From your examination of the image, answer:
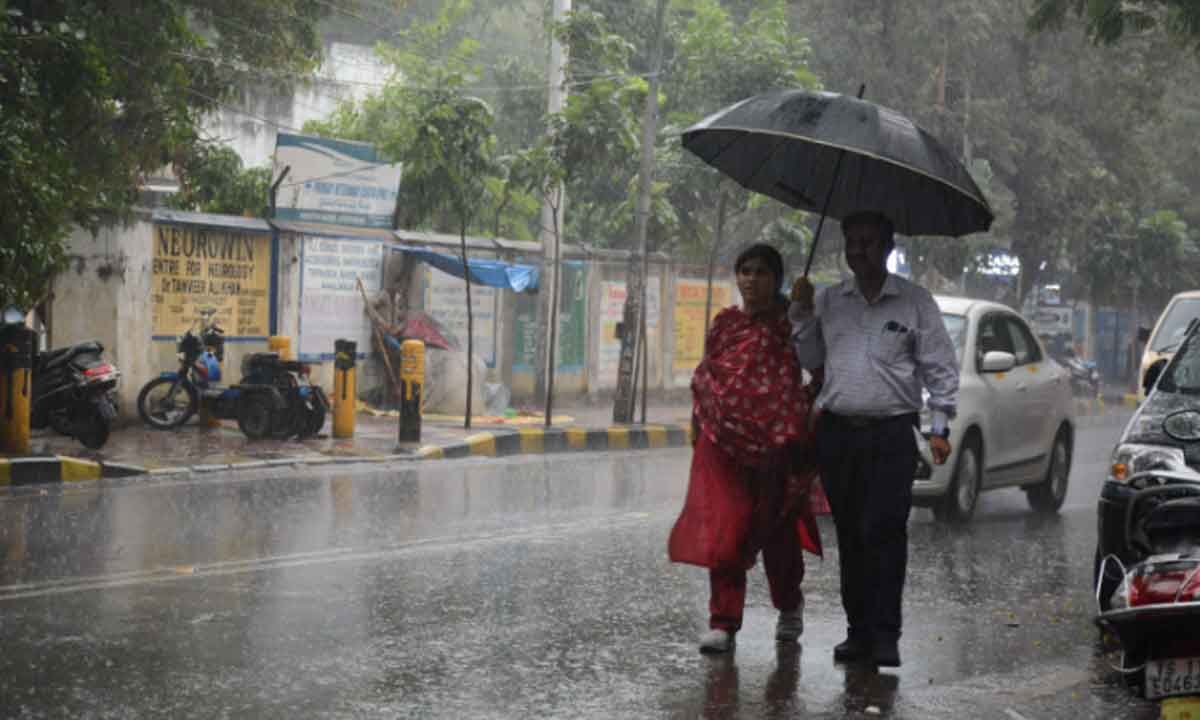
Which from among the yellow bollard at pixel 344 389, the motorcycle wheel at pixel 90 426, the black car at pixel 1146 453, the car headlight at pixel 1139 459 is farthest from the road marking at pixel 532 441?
the car headlight at pixel 1139 459

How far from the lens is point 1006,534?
38.5 feet

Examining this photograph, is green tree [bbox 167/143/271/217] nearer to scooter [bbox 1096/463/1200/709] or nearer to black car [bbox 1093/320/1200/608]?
black car [bbox 1093/320/1200/608]

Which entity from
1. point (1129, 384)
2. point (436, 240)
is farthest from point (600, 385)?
point (1129, 384)

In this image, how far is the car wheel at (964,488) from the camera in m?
12.1

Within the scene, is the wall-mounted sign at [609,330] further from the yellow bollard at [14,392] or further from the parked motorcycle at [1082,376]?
the parked motorcycle at [1082,376]

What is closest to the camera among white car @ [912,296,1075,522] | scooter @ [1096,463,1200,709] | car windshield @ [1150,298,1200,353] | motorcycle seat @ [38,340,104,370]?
scooter @ [1096,463,1200,709]

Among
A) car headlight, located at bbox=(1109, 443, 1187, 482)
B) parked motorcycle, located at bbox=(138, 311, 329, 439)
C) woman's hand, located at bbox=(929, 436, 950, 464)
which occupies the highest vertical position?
woman's hand, located at bbox=(929, 436, 950, 464)

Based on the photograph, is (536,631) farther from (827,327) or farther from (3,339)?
(3,339)

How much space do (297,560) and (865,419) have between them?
3.83m

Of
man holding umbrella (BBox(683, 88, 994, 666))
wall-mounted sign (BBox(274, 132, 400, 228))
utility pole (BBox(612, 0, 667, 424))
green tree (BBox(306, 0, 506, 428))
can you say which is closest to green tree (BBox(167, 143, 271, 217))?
green tree (BBox(306, 0, 506, 428))

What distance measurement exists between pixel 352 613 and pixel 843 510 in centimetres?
235

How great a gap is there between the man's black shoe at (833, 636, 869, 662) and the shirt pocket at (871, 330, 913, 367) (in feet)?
3.85

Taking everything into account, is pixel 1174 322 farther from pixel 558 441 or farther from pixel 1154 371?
pixel 1154 371

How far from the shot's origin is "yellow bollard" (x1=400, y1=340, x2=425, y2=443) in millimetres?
17156
